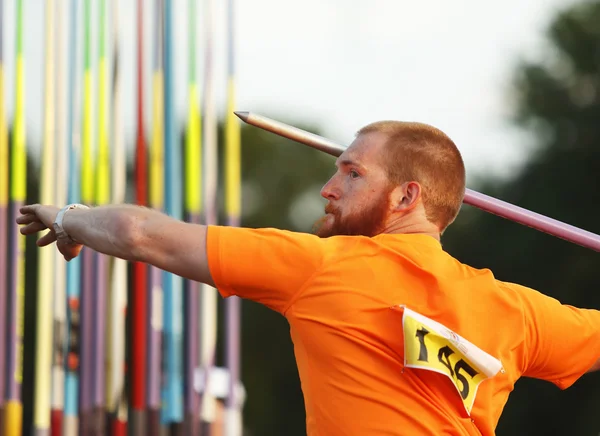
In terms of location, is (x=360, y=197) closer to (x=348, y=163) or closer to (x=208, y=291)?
(x=348, y=163)

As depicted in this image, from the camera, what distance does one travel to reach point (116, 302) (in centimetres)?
609

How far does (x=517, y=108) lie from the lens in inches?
800

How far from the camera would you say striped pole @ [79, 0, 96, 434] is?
5992 mm

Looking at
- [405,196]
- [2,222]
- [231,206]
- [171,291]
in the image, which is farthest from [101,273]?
[405,196]

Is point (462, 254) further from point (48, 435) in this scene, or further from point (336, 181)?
point (336, 181)

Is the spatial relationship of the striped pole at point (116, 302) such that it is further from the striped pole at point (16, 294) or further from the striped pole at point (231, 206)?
the striped pole at point (231, 206)

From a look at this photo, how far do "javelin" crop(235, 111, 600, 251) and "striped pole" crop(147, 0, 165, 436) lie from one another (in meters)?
2.92

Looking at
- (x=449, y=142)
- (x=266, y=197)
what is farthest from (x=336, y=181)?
(x=266, y=197)

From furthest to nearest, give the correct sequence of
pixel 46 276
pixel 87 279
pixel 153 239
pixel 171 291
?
1. pixel 171 291
2. pixel 87 279
3. pixel 46 276
4. pixel 153 239

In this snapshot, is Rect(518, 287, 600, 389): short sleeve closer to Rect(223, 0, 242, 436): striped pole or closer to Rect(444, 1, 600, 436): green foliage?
Rect(223, 0, 242, 436): striped pole

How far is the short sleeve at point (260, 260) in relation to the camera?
2.54 metres

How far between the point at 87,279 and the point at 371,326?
3.68 metres

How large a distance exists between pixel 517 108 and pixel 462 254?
302cm

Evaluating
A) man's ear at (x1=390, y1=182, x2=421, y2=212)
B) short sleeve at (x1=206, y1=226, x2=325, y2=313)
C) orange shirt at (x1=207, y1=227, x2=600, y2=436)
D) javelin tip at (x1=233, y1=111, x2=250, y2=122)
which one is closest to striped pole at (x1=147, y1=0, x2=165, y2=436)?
javelin tip at (x1=233, y1=111, x2=250, y2=122)
